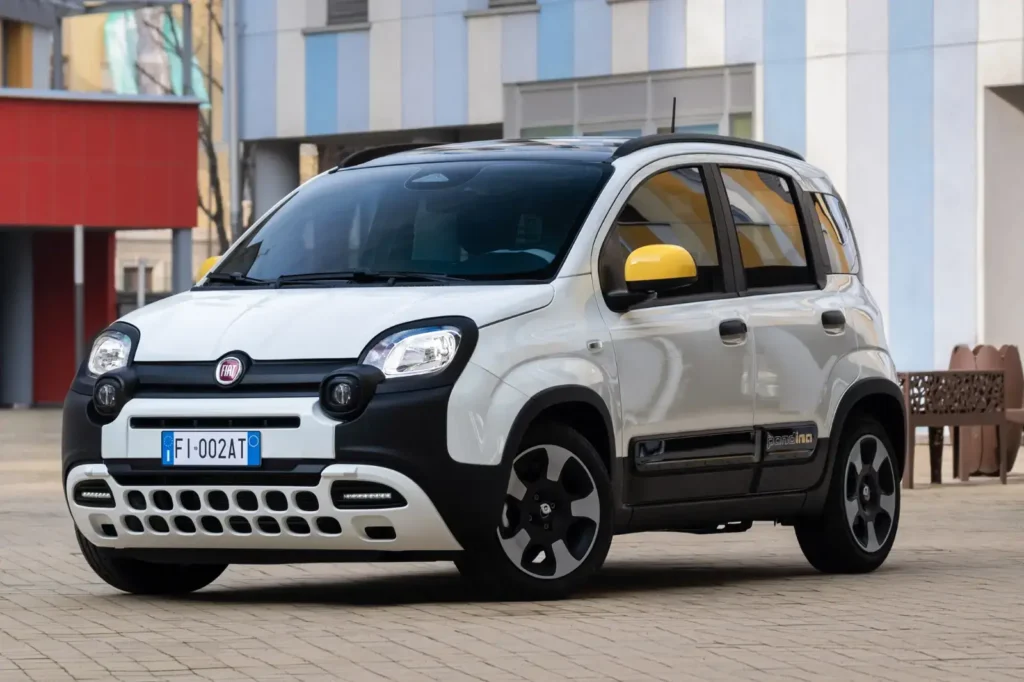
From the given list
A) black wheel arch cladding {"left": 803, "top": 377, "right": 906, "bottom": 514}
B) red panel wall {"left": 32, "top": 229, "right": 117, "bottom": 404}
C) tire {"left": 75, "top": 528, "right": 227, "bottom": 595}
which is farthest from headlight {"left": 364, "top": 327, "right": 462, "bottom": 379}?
red panel wall {"left": 32, "top": 229, "right": 117, "bottom": 404}

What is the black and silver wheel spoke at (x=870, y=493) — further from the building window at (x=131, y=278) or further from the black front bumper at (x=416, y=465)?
the building window at (x=131, y=278)

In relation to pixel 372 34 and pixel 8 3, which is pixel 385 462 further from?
pixel 8 3

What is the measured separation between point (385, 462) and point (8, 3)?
3788cm

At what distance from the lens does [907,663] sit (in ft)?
24.1

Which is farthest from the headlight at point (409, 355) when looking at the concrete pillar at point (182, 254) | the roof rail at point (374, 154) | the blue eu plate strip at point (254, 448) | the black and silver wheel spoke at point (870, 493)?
the concrete pillar at point (182, 254)

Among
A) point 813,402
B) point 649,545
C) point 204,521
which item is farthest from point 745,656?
point 649,545

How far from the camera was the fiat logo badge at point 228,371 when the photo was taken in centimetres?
880

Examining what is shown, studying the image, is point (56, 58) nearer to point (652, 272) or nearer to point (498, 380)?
point (652, 272)

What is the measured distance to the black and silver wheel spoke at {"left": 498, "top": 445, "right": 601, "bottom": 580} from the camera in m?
9.01

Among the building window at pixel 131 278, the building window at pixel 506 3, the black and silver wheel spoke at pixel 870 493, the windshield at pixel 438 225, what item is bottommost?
the black and silver wheel spoke at pixel 870 493

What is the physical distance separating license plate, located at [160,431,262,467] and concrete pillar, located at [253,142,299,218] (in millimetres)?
28144

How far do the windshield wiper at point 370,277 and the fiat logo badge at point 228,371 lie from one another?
747mm

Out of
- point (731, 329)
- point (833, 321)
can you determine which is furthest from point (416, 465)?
point (833, 321)

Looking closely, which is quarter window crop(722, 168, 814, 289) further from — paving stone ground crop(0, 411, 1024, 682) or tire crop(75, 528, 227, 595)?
tire crop(75, 528, 227, 595)
